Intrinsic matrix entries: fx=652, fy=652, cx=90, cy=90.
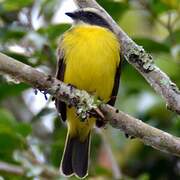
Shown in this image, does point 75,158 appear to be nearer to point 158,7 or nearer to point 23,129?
point 23,129

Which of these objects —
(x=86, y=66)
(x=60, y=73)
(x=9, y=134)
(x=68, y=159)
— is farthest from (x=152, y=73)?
(x=9, y=134)

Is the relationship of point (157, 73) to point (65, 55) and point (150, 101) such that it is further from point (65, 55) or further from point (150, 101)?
point (150, 101)

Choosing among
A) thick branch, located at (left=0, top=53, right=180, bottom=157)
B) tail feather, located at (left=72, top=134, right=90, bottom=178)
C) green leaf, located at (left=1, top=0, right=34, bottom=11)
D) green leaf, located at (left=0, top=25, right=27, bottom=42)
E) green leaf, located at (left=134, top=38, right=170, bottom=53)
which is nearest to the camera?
thick branch, located at (left=0, top=53, right=180, bottom=157)

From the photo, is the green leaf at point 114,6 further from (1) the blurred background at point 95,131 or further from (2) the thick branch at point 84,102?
(2) the thick branch at point 84,102

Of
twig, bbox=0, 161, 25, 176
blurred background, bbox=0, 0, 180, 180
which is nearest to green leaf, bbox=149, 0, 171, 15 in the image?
blurred background, bbox=0, 0, 180, 180

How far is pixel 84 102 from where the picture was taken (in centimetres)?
273

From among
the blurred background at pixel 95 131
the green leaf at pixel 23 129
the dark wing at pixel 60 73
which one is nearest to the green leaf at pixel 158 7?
the blurred background at pixel 95 131

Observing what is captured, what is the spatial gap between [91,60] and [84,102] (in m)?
0.71

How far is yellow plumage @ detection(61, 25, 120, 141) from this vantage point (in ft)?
11.1

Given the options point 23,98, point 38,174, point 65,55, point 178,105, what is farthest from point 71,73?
point 23,98

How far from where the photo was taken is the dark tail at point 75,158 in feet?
11.7

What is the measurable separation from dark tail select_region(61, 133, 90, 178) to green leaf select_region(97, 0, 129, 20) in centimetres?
79

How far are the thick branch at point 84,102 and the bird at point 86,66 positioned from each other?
0.50 meters

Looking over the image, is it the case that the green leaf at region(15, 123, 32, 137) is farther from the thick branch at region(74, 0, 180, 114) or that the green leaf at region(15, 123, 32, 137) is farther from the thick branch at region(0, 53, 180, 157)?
the thick branch at region(74, 0, 180, 114)
